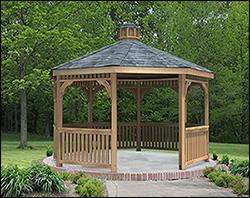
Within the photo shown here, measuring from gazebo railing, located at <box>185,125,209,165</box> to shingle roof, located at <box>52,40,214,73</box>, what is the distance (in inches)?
69.4

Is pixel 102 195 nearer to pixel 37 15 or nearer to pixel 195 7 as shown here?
pixel 37 15

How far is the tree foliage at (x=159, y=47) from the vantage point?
54.6ft

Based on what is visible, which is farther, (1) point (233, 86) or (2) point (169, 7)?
(2) point (169, 7)

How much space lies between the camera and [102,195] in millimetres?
6273

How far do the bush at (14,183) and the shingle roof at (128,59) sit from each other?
3.28 meters

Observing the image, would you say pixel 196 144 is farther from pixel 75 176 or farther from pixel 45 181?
pixel 45 181

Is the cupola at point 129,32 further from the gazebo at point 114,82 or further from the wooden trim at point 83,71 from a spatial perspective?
the wooden trim at point 83,71

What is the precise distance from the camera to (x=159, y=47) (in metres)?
22.1

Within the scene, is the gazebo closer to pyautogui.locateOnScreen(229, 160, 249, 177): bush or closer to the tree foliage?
pyautogui.locateOnScreen(229, 160, 249, 177): bush

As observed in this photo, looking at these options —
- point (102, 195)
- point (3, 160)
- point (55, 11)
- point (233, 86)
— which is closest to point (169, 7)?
point (233, 86)

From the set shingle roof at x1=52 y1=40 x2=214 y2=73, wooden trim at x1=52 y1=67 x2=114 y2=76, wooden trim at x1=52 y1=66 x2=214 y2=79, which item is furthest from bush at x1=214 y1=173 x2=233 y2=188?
wooden trim at x1=52 y1=67 x2=114 y2=76

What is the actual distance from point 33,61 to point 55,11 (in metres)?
3.39

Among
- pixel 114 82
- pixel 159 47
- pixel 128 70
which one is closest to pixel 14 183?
pixel 114 82

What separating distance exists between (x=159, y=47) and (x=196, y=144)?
524 inches
